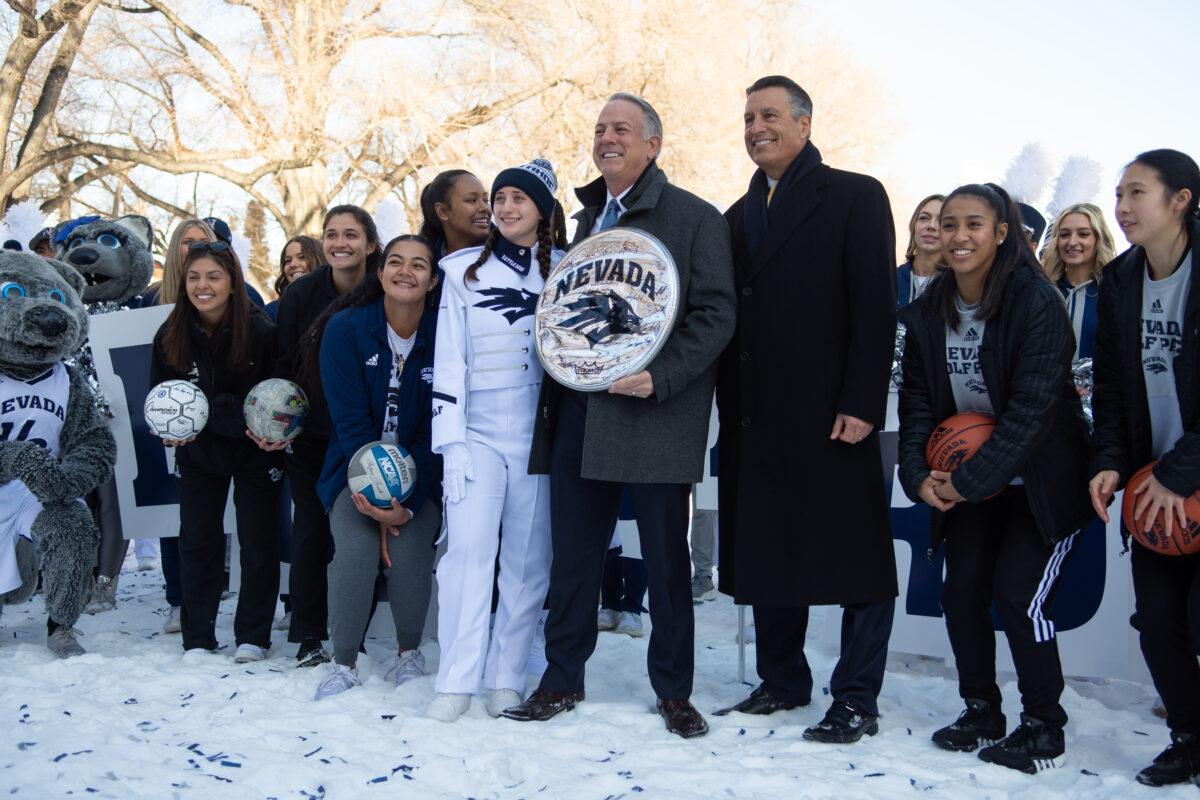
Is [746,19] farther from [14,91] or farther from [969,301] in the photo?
[969,301]

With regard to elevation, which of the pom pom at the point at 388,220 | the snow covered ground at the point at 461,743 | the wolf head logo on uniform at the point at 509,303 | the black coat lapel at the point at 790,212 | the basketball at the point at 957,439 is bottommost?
the snow covered ground at the point at 461,743

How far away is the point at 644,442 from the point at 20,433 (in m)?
3.27

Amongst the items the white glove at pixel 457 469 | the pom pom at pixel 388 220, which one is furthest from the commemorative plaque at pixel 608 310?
the pom pom at pixel 388 220

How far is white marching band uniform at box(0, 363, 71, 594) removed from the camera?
505 centimetres

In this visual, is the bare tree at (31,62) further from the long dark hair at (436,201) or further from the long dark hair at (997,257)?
the long dark hair at (997,257)

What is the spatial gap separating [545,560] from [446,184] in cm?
191

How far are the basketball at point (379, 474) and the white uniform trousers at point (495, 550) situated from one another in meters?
0.26

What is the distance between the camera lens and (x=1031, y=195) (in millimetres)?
6617

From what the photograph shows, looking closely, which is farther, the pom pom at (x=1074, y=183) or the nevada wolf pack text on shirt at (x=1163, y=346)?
the pom pom at (x=1074, y=183)

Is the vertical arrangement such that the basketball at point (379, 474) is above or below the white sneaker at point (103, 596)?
above

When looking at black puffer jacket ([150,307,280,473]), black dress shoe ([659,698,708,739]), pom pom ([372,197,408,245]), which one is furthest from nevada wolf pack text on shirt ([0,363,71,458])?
black dress shoe ([659,698,708,739])

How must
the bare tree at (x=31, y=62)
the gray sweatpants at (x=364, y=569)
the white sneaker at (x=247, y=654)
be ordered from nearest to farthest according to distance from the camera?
the gray sweatpants at (x=364, y=569) < the white sneaker at (x=247, y=654) < the bare tree at (x=31, y=62)

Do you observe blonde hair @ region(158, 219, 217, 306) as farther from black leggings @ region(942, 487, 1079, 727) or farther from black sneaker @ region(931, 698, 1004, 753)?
black sneaker @ region(931, 698, 1004, 753)

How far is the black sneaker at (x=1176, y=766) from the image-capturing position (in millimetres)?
3387
